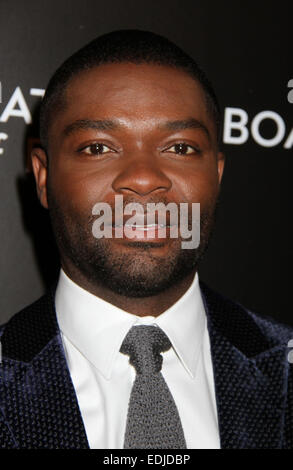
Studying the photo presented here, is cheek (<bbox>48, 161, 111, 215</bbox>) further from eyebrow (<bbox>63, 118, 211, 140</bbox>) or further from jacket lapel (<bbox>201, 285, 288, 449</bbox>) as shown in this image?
jacket lapel (<bbox>201, 285, 288, 449</bbox>)

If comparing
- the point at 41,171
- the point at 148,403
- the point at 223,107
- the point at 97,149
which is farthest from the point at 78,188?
the point at 223,107

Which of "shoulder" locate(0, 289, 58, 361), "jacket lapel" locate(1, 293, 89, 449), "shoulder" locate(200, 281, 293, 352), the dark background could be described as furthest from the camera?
the dark background

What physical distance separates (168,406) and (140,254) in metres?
0.29

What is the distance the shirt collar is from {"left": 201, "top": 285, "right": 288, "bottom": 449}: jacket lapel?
2.4 inches

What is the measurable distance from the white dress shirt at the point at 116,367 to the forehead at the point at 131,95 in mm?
362

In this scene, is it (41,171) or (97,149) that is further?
(41,171)

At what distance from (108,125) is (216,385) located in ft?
1.86

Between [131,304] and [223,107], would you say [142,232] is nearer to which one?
[131,304]

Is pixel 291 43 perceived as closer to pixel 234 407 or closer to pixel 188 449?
pixel 234 407

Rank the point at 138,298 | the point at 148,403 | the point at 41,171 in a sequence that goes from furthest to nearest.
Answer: the point at 41,171 → the point at 138,298 → the point at 148,403

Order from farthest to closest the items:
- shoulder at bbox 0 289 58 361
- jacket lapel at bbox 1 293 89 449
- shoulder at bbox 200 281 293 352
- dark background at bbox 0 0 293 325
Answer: dark background at bbox 0 0 293 325
shoulder at bbox 200 281 293 352
shoulder at bbox 0 289 58 361
jacket lapel at bbox 1 293 89 449

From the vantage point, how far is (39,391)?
97cm

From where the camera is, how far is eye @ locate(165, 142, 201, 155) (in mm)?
1055

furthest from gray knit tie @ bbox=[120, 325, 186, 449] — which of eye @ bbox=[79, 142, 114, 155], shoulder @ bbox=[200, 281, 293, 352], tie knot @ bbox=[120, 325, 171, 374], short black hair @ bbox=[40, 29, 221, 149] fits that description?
short black hair @ bbox=[40, 29, 221, 149]
